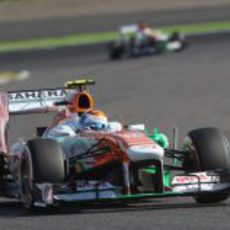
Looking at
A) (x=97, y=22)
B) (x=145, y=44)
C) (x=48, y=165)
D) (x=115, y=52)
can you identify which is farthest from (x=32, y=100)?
(x=97, y=22)

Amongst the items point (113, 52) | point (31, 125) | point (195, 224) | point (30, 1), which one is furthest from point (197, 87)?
point (30, 1)

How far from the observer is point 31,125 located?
19.2 metres

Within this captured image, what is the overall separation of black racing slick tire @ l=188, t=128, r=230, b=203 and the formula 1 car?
77.9ft

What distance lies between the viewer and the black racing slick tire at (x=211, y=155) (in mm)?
10734

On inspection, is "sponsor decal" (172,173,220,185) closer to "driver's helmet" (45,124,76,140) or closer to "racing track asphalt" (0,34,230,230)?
"racing track asphalt" (0,34,230,230)

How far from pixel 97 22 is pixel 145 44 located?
346 inches

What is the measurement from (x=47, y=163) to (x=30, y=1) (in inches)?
1571

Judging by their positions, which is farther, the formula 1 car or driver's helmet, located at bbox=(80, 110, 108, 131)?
the formula 1 car

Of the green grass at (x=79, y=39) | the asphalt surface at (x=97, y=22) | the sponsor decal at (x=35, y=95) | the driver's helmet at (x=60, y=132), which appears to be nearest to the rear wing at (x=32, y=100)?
the sponsor decal at (x=35, y=95)

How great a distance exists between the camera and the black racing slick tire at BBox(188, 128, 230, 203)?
423 inches

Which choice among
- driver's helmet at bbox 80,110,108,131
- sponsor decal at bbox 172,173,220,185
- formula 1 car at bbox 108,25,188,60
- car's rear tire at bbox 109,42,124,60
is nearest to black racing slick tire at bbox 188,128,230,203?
sponsor decal at bbox 172,173,220,185

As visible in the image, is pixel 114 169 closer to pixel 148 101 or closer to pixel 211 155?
pixel 211 155

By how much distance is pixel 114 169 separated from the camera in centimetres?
1048

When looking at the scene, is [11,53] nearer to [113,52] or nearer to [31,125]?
[113,52]
